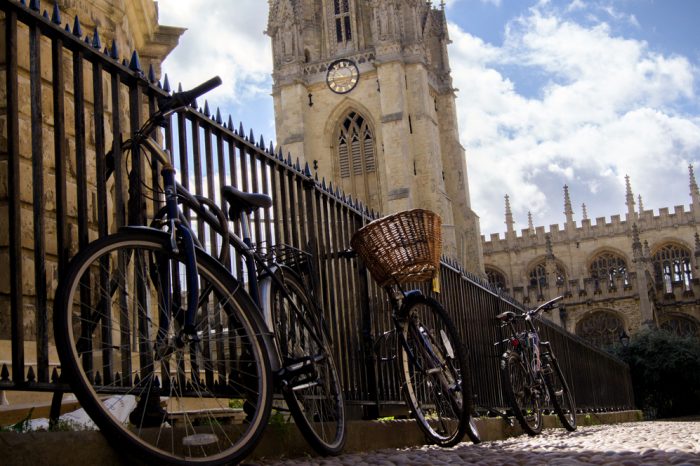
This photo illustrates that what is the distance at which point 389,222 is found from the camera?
486 centimetres

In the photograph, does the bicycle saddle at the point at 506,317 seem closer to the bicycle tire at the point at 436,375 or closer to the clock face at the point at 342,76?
the bicycle tire at the point at 436,375

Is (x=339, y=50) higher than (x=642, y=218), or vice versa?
(x=339, y=50)

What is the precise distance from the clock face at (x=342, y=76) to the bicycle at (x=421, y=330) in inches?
1690

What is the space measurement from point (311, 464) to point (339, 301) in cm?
208

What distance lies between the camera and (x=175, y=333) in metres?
3.22

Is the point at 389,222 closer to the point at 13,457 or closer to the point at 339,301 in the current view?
the point at 339,301

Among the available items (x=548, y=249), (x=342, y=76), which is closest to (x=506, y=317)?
(x=342, y=76)

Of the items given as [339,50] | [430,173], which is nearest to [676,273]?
[430,173]

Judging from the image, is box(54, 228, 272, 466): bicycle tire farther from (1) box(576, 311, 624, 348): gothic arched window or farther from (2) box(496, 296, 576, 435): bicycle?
(1) box(576, 311, 624, 348): gothic arched window

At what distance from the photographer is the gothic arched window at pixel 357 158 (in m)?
47.1

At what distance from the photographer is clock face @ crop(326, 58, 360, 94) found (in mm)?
47500

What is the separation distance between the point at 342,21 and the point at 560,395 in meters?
42.6

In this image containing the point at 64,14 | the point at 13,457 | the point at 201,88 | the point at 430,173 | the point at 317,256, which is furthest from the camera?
the point at 430,173

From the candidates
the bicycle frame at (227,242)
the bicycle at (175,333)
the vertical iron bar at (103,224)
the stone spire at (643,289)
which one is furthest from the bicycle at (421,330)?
the stone spire at (643,289)
